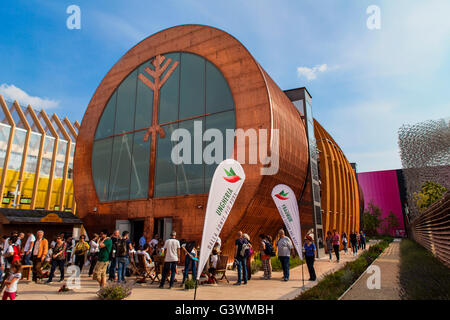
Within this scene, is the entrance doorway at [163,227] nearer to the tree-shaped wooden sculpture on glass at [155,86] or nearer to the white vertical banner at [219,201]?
the tree-shaped wooden sculpture on glass at [155,86]

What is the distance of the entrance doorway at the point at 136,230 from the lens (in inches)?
725

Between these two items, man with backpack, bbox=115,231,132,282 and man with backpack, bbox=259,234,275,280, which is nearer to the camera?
man with backpack, bbox=115,231,132,282

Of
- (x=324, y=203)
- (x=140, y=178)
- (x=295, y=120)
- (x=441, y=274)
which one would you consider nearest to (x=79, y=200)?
(x=140, y=178)

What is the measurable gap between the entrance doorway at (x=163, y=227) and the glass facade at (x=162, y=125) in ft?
5.26

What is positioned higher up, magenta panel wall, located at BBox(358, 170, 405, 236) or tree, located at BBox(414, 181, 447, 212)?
magenta panel wall, located at BBox(358, 170, 405, 236)

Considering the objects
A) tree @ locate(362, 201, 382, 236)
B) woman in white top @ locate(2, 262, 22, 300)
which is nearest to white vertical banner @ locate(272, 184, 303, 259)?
woman in white top @ locate(2, 262, 22, 300)

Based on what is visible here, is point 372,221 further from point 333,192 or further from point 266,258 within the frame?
point 266,258

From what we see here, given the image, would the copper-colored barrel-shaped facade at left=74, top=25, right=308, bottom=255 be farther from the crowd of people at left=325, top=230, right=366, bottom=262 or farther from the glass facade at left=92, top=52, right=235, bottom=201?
the crowd of people at left=325, top=230, right=366, bottom=262

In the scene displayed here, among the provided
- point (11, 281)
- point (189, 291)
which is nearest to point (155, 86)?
point (189, 291)

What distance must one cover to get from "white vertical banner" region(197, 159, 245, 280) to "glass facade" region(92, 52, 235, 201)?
28.4 ft

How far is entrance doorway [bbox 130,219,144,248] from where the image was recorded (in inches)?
725

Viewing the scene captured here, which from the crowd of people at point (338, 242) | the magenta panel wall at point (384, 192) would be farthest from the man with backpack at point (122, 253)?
the magenta panel wall at point (384, 192)
